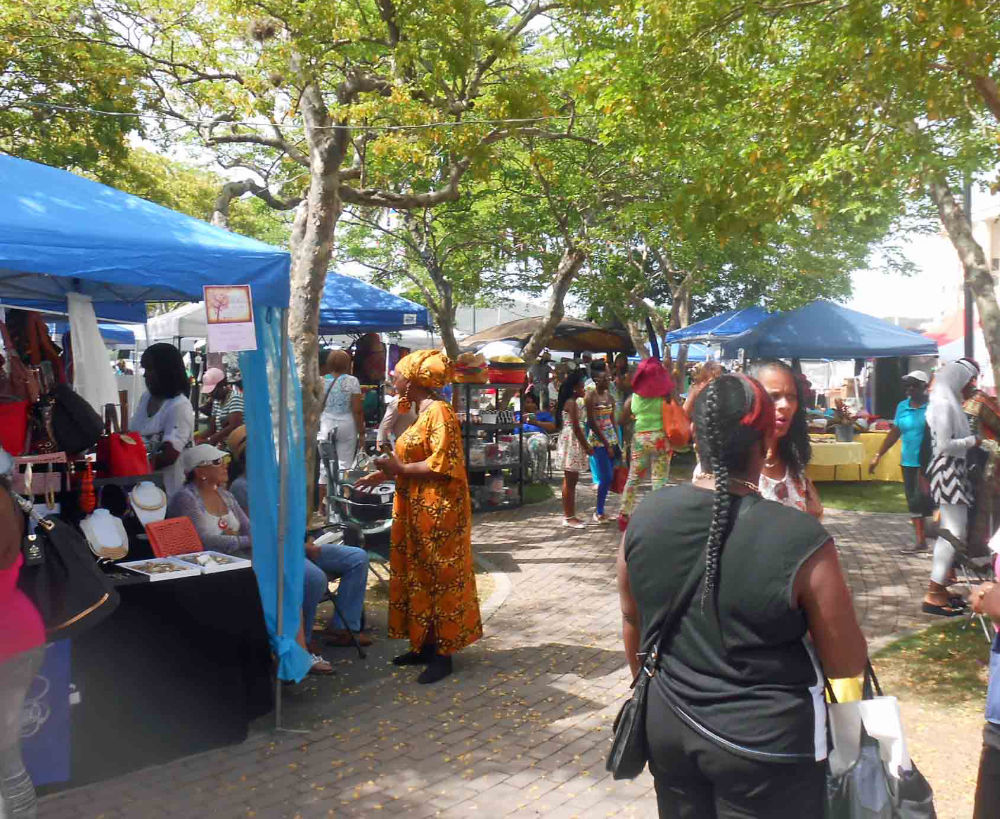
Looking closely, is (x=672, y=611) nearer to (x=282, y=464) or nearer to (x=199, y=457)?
(x=282, y=464)

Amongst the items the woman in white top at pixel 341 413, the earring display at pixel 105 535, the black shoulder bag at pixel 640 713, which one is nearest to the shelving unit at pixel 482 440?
the woman in white top at pixel 341 413

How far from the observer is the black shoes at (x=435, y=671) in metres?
5.69

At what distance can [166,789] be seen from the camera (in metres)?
4.29

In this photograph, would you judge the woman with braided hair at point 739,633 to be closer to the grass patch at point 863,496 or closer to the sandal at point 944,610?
the sandal at point 944,610

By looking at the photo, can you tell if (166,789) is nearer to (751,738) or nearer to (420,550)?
(420,550)

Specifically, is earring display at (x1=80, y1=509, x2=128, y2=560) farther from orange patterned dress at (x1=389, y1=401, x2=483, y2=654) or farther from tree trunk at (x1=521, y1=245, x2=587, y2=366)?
tree trunk at (x1=521, y1=245, x2=587, y2=366)

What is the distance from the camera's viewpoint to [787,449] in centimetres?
395

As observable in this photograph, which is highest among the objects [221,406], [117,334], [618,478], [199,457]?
[117,334]

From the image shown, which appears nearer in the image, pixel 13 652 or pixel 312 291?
pixel 13 652

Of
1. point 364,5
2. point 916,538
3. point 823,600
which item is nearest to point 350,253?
point 364,5

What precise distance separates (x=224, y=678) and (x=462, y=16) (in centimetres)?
711

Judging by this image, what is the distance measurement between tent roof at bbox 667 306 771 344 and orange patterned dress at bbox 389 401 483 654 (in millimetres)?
11671

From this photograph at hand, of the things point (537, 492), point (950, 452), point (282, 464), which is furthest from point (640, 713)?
point (537, 492)

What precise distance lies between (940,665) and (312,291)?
18.6ft
